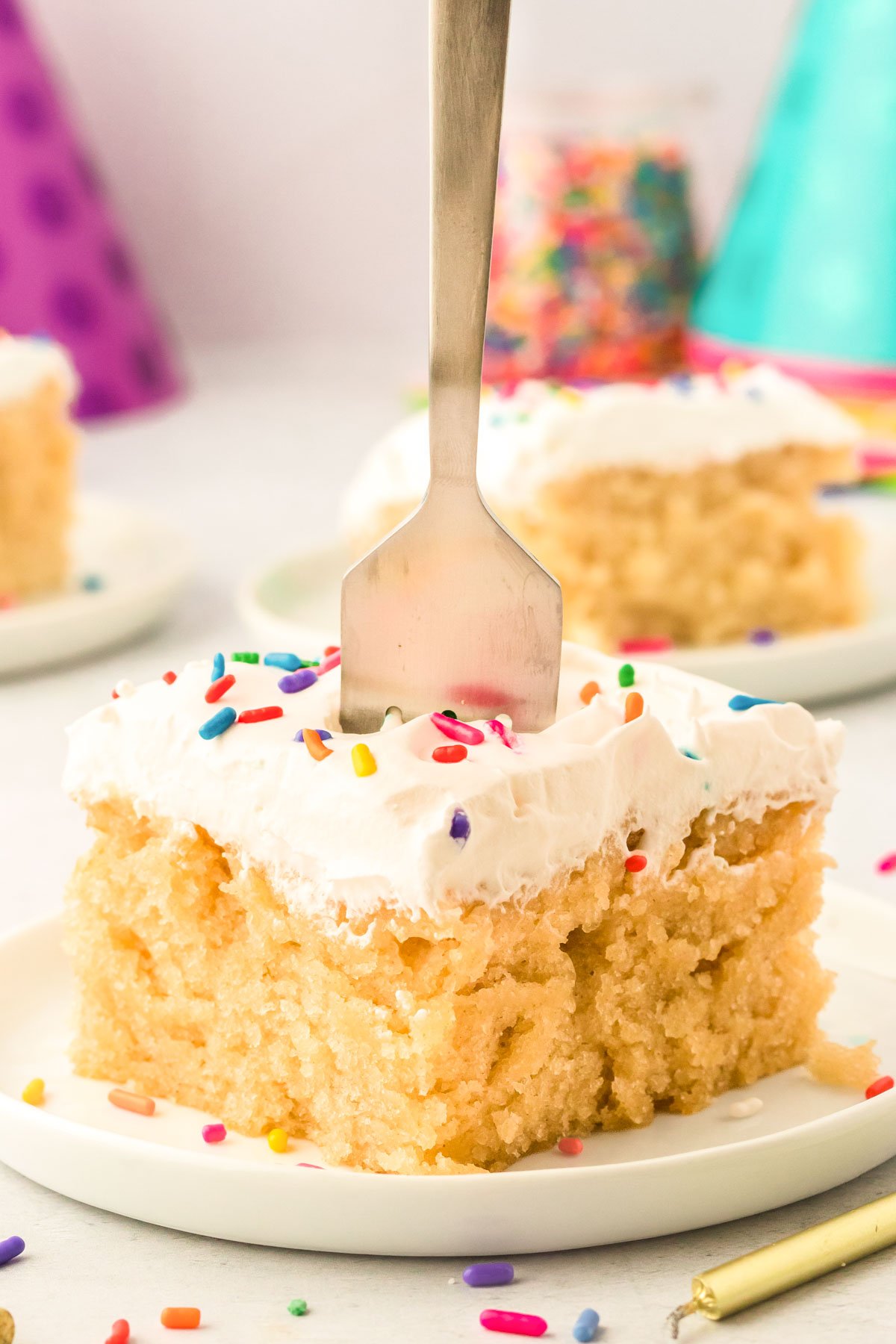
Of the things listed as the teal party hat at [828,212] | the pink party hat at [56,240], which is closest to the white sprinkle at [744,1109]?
the teal party hat at [828,212]

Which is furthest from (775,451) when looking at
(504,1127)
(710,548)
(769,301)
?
(504,1127)

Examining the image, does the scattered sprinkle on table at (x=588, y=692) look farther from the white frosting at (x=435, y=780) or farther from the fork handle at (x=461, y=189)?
the fork handle at (x=461, y=189)

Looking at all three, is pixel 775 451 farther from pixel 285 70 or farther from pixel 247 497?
pixel 285 70

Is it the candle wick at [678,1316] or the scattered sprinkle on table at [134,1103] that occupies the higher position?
the candle wick at [678,1316]

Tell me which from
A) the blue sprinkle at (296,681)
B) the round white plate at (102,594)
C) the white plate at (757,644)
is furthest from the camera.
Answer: the round white plate at (102,594)

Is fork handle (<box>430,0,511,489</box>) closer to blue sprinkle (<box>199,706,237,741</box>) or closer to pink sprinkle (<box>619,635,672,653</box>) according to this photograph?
blue sprinkle (<box>199,706,237,741</box>)

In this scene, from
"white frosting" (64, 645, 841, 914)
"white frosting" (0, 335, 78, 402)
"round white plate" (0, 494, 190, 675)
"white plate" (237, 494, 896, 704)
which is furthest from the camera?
"white frosting" (0, 335, 78, 402)

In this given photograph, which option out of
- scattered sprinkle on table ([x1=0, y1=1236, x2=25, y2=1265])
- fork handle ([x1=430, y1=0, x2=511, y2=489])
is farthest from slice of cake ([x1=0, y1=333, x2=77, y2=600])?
scattered sprinkle on table ([x1=0, y1=1236, x2=25, y2=1265])
